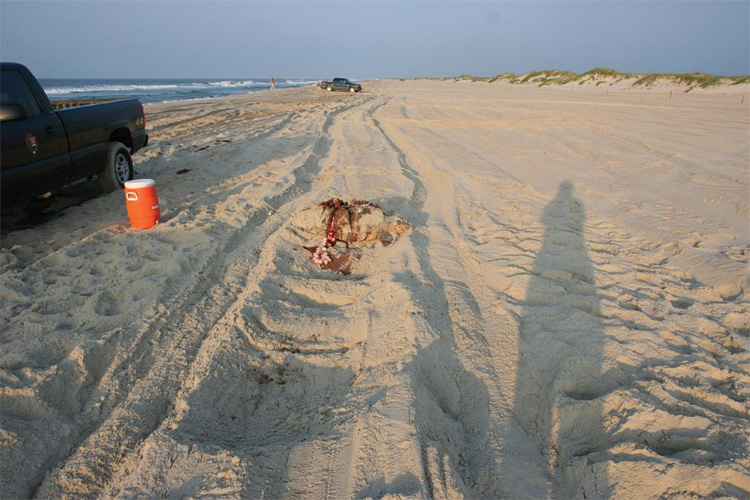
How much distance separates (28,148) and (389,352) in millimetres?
4605

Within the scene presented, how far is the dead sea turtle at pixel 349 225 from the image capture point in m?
4.70

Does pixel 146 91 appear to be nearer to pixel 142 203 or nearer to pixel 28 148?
pixel 28 148

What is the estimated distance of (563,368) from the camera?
9.13 ft

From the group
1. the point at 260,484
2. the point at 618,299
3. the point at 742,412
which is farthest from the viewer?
the point at 618,299

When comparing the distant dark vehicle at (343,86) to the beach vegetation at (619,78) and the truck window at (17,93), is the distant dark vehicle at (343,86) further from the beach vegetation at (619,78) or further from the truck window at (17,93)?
the truck window at (17,93)

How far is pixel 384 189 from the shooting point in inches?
252

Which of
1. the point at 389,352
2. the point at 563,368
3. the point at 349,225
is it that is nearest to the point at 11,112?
the point at 349,225

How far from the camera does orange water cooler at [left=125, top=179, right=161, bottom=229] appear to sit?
4672mm

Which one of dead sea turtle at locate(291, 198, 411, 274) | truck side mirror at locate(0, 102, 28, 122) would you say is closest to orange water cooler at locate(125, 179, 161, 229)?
truck side mirror at locate(0, 102, 28, 122)

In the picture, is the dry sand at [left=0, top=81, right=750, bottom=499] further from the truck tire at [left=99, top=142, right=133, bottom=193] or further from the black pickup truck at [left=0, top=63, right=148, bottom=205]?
the black pickup truck at [left=0, top=63, right=148, bottom=205]

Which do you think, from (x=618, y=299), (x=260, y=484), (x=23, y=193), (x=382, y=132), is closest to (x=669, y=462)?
(x=618, y=299)

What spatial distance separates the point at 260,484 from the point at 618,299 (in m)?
3.07

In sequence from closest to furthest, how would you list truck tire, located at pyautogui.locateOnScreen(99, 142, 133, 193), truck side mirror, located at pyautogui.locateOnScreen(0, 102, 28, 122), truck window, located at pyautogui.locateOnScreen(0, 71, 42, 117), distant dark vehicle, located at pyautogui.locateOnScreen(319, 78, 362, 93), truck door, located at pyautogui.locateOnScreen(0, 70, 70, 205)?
truck side mirror, located at pyautogui.locateOnScreen(0, 102, 28, 122) < truck door, located at pyautogui.locateOnScreen(0, 70, 70, 205) < truck window, located at pyautogui.locateOnScreen(0, 71, 42, 117) < truck tire, located at pyautogui.locateOnScreen(99, 142, 133, 193) < distant dark vehicle, located at pyautogui.locateOnScreen(319, 78, 362, 93)

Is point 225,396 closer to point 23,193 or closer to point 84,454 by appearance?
point 84,454
